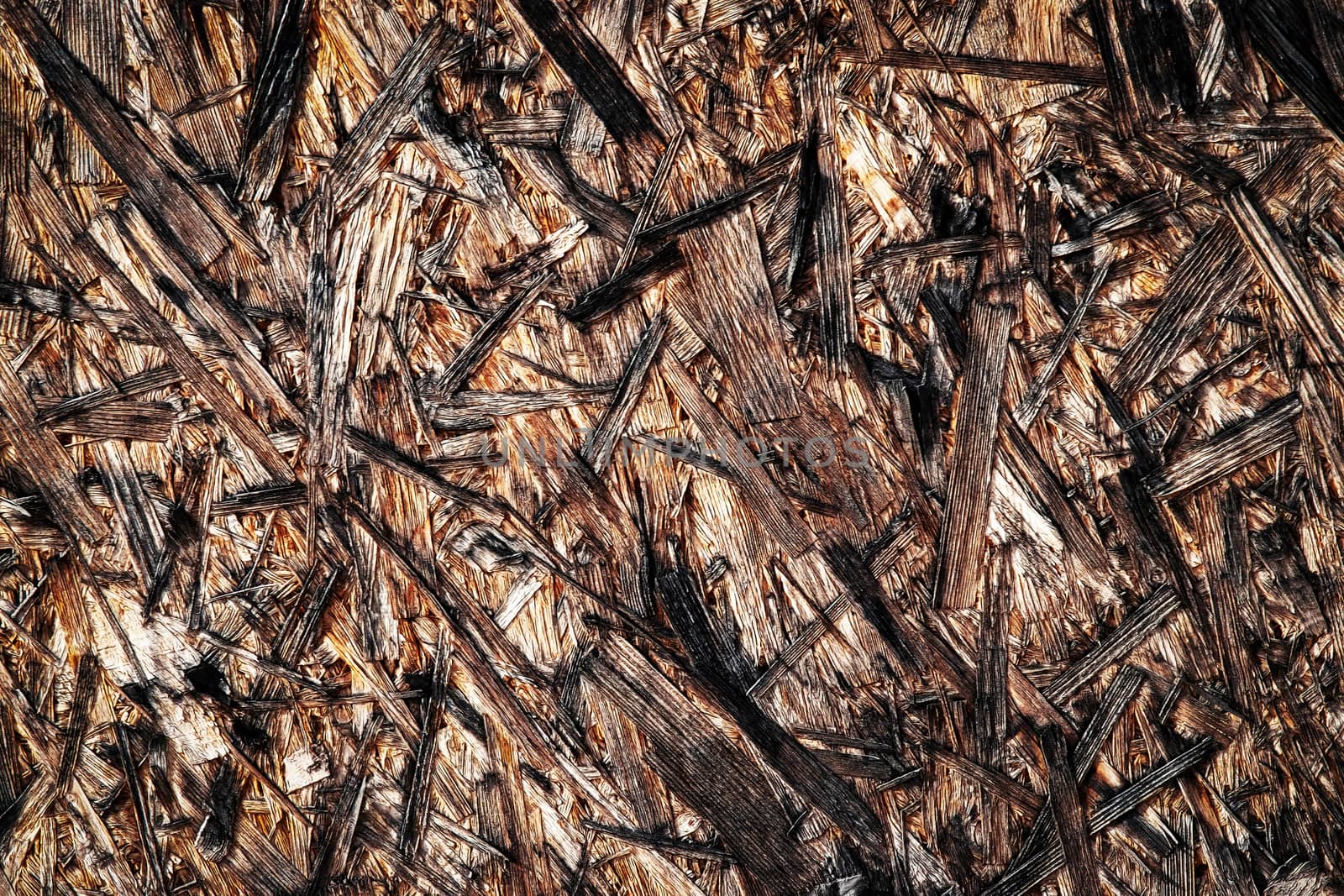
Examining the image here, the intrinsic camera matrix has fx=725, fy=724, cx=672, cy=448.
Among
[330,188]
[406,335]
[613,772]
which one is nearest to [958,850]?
[613,772]

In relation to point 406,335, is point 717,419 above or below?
below

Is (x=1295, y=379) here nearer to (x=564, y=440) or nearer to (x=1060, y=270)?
(x=1060, y=270)

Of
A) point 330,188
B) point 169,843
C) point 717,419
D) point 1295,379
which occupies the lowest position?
point 1295,379

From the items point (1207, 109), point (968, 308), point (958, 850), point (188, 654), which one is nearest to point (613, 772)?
point (958, 850)

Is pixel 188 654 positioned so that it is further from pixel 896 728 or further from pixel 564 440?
pixel 896 728

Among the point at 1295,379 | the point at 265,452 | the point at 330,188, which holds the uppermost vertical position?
the point at 330,188

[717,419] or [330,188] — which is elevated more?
[330,188]
